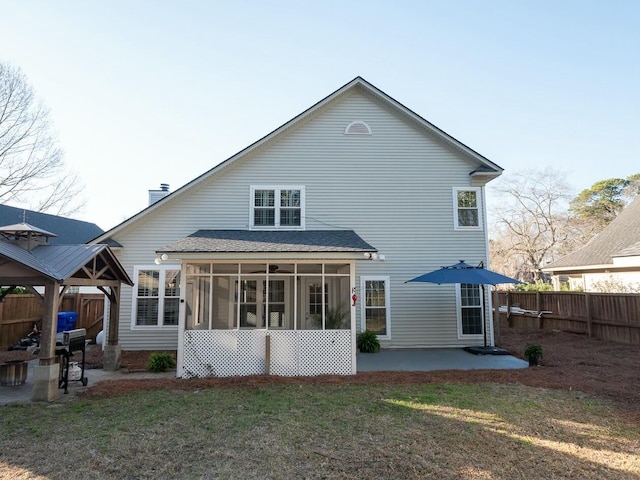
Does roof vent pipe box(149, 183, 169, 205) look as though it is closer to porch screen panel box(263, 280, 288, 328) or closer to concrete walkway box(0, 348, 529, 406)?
concrete walkway box(0, 348, 529, 406)

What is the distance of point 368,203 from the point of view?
12.4 m

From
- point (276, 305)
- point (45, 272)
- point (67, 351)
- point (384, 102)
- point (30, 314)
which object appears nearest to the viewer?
point (45, 272)

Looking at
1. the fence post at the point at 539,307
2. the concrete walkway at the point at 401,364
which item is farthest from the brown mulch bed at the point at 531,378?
the fence post at the point at 539,307

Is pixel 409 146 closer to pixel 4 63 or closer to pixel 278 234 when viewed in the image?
pixel 278 234

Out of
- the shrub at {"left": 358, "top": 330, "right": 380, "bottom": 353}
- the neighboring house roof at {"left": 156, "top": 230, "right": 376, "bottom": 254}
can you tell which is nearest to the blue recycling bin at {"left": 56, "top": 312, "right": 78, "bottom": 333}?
the neighboring house roof at {"left": 156, "top": 230, "right": 376, "bottom": 254}

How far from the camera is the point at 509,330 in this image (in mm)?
16797

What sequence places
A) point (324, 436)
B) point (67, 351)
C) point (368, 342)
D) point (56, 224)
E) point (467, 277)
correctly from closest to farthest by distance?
point (324, 436)
point (67, 351)
point (467, 277)
point (368, 342)
point (56, 224)

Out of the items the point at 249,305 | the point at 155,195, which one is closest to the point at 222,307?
the point at 249,305

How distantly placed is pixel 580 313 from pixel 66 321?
18.9m

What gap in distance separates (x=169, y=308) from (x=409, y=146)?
30.5 feet

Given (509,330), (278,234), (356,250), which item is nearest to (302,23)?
(278,234)

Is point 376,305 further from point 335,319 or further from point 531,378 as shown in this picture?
point 531,378

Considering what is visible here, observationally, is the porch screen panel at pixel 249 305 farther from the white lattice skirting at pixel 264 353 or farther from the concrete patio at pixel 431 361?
the concrete patio at pixel 431 361

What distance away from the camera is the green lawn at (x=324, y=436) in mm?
4289
